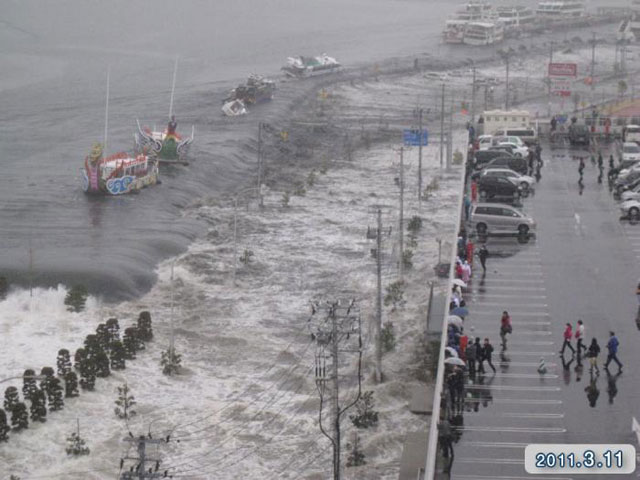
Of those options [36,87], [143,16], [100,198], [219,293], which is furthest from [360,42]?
[219,293]

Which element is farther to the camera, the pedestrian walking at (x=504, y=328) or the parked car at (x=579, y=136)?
the parked car at (x=579, y=136)

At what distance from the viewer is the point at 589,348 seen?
35031 mm

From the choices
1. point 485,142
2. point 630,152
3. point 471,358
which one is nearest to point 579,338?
point 471,358

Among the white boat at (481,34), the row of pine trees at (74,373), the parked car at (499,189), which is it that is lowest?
the row of pine trees at (74,373)

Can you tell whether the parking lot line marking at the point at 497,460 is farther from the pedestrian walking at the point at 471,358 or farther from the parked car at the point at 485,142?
the parked car at the point at 485,142

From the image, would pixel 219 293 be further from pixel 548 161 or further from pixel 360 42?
pixel 360 42

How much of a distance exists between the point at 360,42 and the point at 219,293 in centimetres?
11948

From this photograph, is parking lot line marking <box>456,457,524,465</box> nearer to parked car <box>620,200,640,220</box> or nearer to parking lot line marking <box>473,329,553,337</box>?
parking lot line marking <box>473,329,553,337</box>

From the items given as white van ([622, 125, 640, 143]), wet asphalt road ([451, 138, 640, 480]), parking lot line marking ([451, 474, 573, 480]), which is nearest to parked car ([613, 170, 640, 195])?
wet asphalt road ([451, 138, 640, 480])

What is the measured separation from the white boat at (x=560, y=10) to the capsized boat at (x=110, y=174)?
407 feet

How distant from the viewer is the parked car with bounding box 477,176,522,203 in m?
54.3

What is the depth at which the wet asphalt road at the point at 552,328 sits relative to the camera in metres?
30.3

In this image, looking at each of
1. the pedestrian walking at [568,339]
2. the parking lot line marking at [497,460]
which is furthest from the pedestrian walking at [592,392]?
the parking lot line marking at [497,460]

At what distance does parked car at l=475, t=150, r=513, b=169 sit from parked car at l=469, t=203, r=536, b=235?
1304cm
